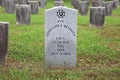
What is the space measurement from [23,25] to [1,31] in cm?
906

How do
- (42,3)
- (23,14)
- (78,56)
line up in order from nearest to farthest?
1. (78,56)
2. (23,14)
3. (42,3)

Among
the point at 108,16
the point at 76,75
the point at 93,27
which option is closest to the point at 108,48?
the point at 76,75

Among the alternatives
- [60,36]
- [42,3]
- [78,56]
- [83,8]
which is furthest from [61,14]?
[42,3]

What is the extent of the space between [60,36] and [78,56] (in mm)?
2334

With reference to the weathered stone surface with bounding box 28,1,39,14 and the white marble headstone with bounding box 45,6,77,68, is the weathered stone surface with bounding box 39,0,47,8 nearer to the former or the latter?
the weathered stone surface with bounding box 28,1,39,14

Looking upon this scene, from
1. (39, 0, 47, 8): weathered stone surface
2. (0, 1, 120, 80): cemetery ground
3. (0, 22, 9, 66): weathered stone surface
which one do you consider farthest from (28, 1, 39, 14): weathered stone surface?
(0, 22, 9, 66): weathered stone surface

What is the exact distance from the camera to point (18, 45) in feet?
43.5

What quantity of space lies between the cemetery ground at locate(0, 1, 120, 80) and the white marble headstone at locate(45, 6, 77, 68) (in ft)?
1.07

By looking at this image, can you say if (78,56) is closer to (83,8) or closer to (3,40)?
(3,40)

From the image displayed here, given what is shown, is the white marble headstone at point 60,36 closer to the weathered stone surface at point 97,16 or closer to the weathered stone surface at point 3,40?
the weathered stone surface at point 3,40

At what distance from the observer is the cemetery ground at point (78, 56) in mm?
9103

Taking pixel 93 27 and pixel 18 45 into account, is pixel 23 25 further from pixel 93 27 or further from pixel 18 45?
pixel 18 45

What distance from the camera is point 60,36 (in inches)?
394

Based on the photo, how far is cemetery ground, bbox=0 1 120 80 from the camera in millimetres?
9103
